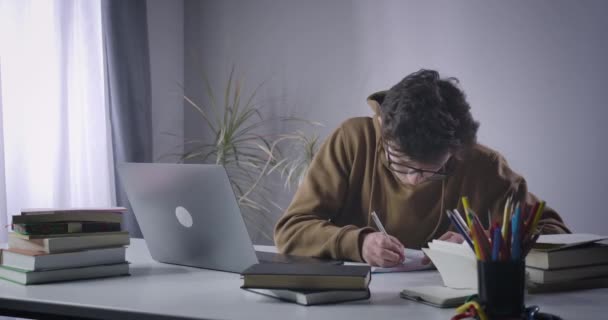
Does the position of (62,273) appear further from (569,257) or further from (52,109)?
(52,109)

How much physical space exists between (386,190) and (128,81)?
6.39 feet

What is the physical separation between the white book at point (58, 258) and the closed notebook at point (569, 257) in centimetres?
87

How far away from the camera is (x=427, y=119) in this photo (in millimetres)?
1562

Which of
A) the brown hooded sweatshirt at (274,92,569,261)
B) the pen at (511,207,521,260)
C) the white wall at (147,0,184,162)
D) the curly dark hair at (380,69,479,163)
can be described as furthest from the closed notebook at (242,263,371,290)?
the white wall at (147,0,184,162)

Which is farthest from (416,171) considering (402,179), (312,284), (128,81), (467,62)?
(128,81)

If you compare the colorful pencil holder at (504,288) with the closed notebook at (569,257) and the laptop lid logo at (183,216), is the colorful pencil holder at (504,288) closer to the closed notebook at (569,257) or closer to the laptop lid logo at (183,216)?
the closed notebook at (569,257)

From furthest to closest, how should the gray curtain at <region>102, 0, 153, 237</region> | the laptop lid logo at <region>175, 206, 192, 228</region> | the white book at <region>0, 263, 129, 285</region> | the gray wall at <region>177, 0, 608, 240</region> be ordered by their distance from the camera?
the gray curtain at <region>102, 0, 153, 237</region>
the gray wall at <region>177, 0, 608, 240</region>
the laptop lid logo at <region>175, 206, 192, 228</region>
the white book at <region>0, 263, 129, 285</region>

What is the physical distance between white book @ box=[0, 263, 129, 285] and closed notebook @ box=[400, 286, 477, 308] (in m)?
0.64

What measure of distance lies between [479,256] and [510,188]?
965 mm

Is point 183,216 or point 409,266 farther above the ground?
point 183,216

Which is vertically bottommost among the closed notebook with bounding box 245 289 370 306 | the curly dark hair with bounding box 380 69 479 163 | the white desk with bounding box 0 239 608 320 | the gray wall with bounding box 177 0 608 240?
the white desk with bounding box 0 239 608 320

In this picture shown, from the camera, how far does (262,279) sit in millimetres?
1108

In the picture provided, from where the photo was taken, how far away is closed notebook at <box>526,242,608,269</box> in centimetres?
117

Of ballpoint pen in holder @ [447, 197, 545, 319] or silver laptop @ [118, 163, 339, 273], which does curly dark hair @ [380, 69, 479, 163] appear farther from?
ballpoint pen in holder @ [447, 197, 545, 319]
